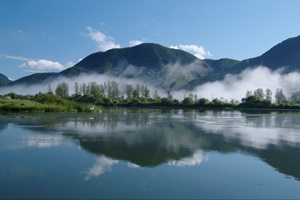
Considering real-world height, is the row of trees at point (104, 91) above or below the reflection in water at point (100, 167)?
above

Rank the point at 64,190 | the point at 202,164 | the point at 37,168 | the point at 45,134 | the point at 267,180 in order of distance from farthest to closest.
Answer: the point at 45,134 → the point at 202,164 → the point at 37,168 → the point at 267,180 → the point at 64,190

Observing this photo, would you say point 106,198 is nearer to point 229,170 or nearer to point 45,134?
point 229,170

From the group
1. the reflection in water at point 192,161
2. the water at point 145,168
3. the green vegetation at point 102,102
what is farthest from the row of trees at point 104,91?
the reflection in water at point 192,161

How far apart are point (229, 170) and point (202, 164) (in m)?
1.39

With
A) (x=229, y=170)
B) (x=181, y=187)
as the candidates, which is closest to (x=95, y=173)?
(x=181, y=187)

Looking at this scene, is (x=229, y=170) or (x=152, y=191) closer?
(x=152, y=191)

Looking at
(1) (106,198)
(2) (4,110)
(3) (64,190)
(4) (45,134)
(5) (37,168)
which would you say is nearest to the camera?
(1) (106,198)

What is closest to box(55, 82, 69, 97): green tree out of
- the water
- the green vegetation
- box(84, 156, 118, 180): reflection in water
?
the green vegetation

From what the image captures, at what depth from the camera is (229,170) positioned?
13.3 m

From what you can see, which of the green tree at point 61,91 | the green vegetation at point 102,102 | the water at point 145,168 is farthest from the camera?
the green tree at point 61,91

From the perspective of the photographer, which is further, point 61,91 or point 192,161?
point 61,91

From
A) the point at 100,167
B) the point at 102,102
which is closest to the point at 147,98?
the point at 102,102

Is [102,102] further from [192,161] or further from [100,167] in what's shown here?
[100,167]

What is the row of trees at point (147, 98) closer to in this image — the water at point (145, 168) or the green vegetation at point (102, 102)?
the green vegetation at point (102, 102)
